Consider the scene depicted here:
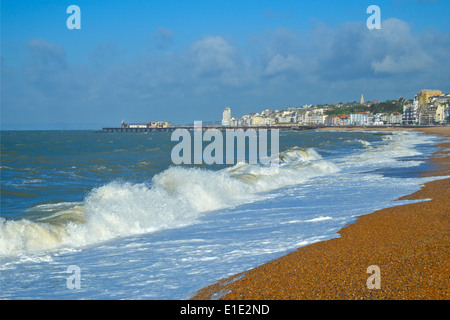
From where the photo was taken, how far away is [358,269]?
5.23 m

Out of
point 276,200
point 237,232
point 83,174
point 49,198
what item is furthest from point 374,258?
point 83,174

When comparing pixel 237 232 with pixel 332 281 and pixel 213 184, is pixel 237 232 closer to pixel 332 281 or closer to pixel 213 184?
pixel 332 281

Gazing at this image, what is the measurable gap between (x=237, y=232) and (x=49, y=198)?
358 inches

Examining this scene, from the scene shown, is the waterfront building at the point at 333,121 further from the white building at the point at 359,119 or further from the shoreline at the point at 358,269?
the shoreline at the point at 358,269

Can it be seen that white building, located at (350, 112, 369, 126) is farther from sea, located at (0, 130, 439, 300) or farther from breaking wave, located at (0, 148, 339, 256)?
breaking wave, located at (0, 148, 339, 256)

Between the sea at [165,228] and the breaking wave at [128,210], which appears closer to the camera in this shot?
the sea at [165,228]

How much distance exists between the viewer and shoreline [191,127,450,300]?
14.8 ft

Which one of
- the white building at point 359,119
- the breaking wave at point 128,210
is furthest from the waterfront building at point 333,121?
the breaking wave at point 128,210

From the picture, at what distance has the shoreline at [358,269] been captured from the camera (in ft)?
14.8

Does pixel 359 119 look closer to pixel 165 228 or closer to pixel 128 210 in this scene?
pixel 128 210

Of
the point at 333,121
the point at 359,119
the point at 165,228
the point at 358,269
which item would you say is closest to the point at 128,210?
the point at 165,228

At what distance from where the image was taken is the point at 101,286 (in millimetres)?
5680

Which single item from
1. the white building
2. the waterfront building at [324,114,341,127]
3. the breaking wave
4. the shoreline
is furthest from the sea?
the waterfront building at [324,114,341,127]
